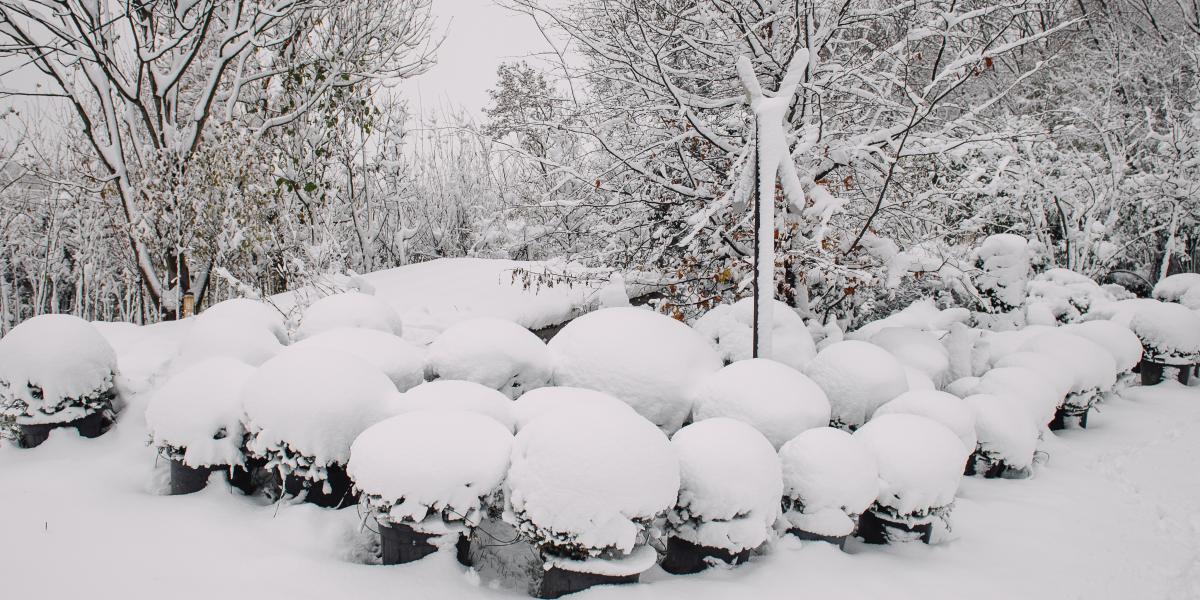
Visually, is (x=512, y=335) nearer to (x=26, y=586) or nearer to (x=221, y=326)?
(x=221, y=326)

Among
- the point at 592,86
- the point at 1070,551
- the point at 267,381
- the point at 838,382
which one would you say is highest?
the point at 592,86

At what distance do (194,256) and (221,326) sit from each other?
2963 mm

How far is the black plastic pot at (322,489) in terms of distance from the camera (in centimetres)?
310

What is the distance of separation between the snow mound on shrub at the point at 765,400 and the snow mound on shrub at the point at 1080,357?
10.3 feet

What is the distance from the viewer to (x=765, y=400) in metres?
3.45

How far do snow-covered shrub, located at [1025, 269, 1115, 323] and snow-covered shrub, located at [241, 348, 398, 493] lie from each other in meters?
7.85

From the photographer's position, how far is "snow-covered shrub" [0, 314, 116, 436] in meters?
3.47

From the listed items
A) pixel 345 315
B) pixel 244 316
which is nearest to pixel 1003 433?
pixel 345 315

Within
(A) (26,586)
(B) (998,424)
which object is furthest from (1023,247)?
(A) (26,586)

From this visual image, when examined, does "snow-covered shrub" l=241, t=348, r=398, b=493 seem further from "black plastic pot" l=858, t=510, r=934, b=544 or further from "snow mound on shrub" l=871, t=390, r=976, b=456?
"snow mound on shrub" l=871, t=390, r=976, b=456

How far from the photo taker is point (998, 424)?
4285 mm

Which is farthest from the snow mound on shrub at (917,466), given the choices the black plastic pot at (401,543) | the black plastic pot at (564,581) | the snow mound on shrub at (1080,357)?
the snow mound on shrub at (1080,357)

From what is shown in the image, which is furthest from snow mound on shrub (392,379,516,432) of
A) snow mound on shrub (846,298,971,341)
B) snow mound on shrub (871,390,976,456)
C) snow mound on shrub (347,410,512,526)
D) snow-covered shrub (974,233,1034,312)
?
snow-covered shrub (974,233,1034,312)

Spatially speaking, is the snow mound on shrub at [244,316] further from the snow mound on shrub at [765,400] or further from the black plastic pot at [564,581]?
the snow mound on shrub at [765,400]
